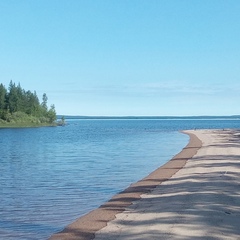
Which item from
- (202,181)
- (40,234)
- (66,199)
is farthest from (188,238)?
(202,181)

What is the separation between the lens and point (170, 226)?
11836mm

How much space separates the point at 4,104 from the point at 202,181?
120 metres

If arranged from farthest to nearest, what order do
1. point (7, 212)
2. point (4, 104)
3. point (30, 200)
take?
point (4, 104), point (30, 200), point (7, 212)

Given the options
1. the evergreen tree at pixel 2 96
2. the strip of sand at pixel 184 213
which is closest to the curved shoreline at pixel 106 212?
the strip of sand at pixel 184 213

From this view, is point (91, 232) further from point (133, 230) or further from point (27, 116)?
point (27, 116)

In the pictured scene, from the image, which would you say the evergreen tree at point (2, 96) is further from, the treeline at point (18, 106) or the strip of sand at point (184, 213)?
the strip of sand at point (184, 213)

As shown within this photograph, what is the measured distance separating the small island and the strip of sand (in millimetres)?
118848

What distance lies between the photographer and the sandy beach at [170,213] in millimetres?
11348

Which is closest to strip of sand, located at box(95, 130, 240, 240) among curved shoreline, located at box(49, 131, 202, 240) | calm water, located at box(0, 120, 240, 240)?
curved shoreline, located at box(49, 131, 202, 240)

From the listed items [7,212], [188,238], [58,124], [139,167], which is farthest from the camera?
[58,124]

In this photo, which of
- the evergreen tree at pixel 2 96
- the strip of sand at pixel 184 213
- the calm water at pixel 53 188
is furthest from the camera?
the evergreen tree at pixel 2 96

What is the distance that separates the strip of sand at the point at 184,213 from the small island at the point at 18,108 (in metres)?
119

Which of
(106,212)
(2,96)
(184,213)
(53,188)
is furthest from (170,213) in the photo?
(2,96)

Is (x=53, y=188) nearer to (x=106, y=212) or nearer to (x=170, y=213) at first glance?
(x=106, y=212)
